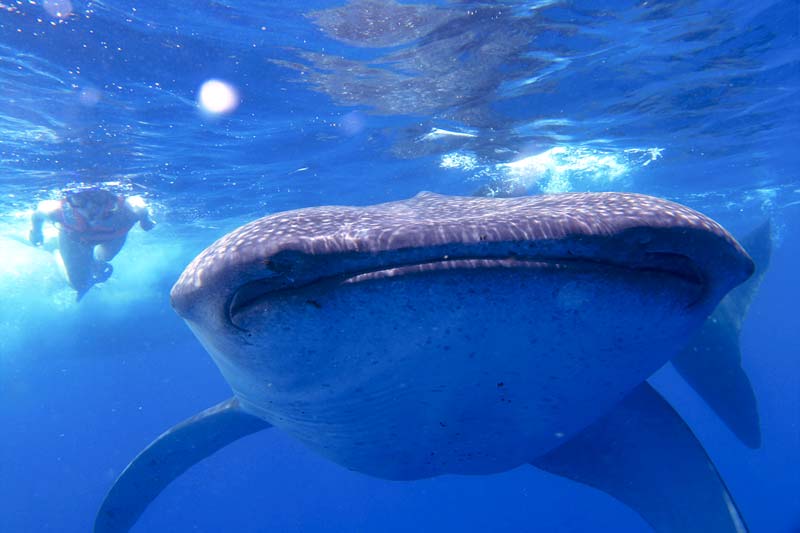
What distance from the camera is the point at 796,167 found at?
26109mm

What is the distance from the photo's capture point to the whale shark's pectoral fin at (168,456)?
522 cm

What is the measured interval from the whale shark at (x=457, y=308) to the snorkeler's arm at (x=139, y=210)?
1756cm

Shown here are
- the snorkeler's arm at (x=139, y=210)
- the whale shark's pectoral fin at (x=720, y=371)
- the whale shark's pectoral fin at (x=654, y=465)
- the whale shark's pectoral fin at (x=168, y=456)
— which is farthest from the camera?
the snorkeler's arm at (x=139, y=210)

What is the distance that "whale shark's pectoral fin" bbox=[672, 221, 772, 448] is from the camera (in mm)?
7742

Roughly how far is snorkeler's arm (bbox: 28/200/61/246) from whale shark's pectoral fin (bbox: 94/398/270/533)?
1549cm

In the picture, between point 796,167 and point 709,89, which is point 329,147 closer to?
point 709,89

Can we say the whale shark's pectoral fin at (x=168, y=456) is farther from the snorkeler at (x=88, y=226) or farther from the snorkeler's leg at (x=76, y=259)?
the snorkeler's leg at (x=76, y=259)

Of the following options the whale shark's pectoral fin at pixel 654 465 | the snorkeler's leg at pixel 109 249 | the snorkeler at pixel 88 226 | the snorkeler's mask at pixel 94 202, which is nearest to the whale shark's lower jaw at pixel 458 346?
the whale shark's pectoral fin at pixel 654 465

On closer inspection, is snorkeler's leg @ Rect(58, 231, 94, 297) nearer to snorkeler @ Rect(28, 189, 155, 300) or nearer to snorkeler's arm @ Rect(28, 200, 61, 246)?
snorkeler @ Rect(28, 189, 155, 300)

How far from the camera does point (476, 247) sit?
84.6 inches

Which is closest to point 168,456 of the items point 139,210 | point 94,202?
point 94,202

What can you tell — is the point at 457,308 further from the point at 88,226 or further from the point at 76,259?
the point at 76,259

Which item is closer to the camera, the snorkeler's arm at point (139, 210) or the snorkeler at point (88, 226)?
the snorkeler at point (88, 226)

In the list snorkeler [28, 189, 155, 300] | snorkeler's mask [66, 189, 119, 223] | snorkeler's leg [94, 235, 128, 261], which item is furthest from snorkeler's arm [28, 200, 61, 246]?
snorkeler's leg [94, 235, 128, 261]
